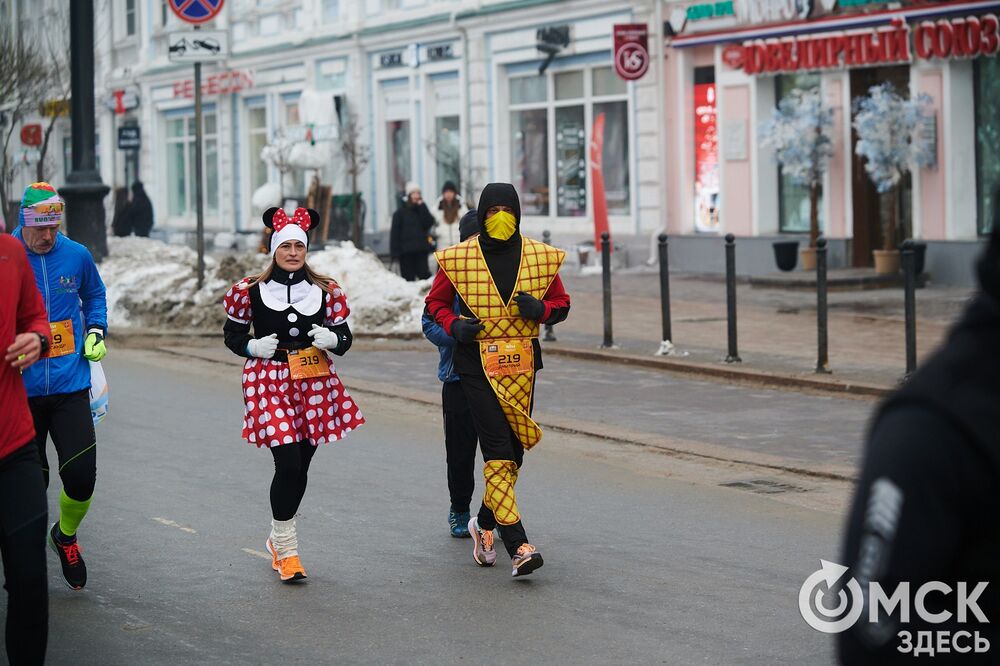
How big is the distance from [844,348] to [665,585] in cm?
917

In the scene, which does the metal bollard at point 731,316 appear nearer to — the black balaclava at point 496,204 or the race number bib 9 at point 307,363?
the black balaclava at point 496,204

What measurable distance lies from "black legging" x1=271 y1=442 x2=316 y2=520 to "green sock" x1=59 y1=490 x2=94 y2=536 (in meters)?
0.79

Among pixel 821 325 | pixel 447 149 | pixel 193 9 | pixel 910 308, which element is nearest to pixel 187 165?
pixel 447 149

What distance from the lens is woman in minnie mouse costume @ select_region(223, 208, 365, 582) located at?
751 centimetres

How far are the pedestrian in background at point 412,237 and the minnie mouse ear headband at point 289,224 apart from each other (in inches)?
610

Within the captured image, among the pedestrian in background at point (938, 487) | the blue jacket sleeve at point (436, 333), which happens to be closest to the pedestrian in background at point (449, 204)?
the blue jacket sleeve at point (436, 333)

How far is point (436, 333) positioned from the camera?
814 centimetres

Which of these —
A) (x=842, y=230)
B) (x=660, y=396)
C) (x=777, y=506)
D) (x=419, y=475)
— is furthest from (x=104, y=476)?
(x=842, y=230)

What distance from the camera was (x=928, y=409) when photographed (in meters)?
2.25

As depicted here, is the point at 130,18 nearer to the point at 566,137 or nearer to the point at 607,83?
the point at 566,137

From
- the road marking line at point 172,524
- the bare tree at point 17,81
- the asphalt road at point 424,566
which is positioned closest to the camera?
the asphalt road at point 424,566

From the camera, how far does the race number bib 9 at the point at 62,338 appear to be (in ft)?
24.3

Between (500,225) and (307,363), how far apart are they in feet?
3.41

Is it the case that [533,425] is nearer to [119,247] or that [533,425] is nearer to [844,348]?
[844,348]
